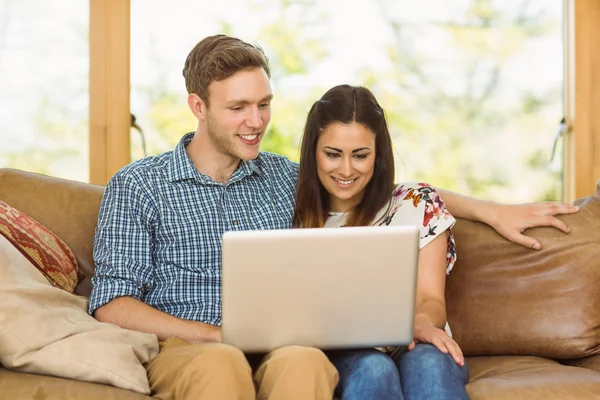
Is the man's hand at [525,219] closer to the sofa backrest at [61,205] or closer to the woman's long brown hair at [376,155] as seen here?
the woman's long brown hair at [376,155]

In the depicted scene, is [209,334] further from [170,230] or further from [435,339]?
[435,339]

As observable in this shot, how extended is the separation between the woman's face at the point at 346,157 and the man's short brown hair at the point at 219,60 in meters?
0.27

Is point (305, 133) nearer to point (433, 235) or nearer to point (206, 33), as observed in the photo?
point (433, 235)

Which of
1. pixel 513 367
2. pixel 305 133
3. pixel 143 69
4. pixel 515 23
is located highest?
pixel 515 23

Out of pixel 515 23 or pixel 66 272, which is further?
pixel 515 23

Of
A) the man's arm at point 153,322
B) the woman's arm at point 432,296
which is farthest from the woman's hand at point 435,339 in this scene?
Answer: the man's arm at point 153,322

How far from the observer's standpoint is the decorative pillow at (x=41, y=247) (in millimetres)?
2076

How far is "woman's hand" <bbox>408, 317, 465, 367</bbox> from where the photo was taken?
6.22 ft

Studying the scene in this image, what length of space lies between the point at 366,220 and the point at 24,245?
33.7 inches

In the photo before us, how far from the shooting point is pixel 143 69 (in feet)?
11.0

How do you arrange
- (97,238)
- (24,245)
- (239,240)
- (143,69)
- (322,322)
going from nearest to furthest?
(239,240)
(322,322)
(24,245)
(97,238)
(143,69)

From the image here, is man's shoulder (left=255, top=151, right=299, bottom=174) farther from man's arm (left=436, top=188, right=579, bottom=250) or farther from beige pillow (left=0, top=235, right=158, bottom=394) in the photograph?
beige pillow (left=0, top=235, right=158, bottom=394)

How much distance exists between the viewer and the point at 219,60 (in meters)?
2.25

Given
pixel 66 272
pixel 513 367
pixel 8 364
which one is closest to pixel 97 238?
pixel 66 272
